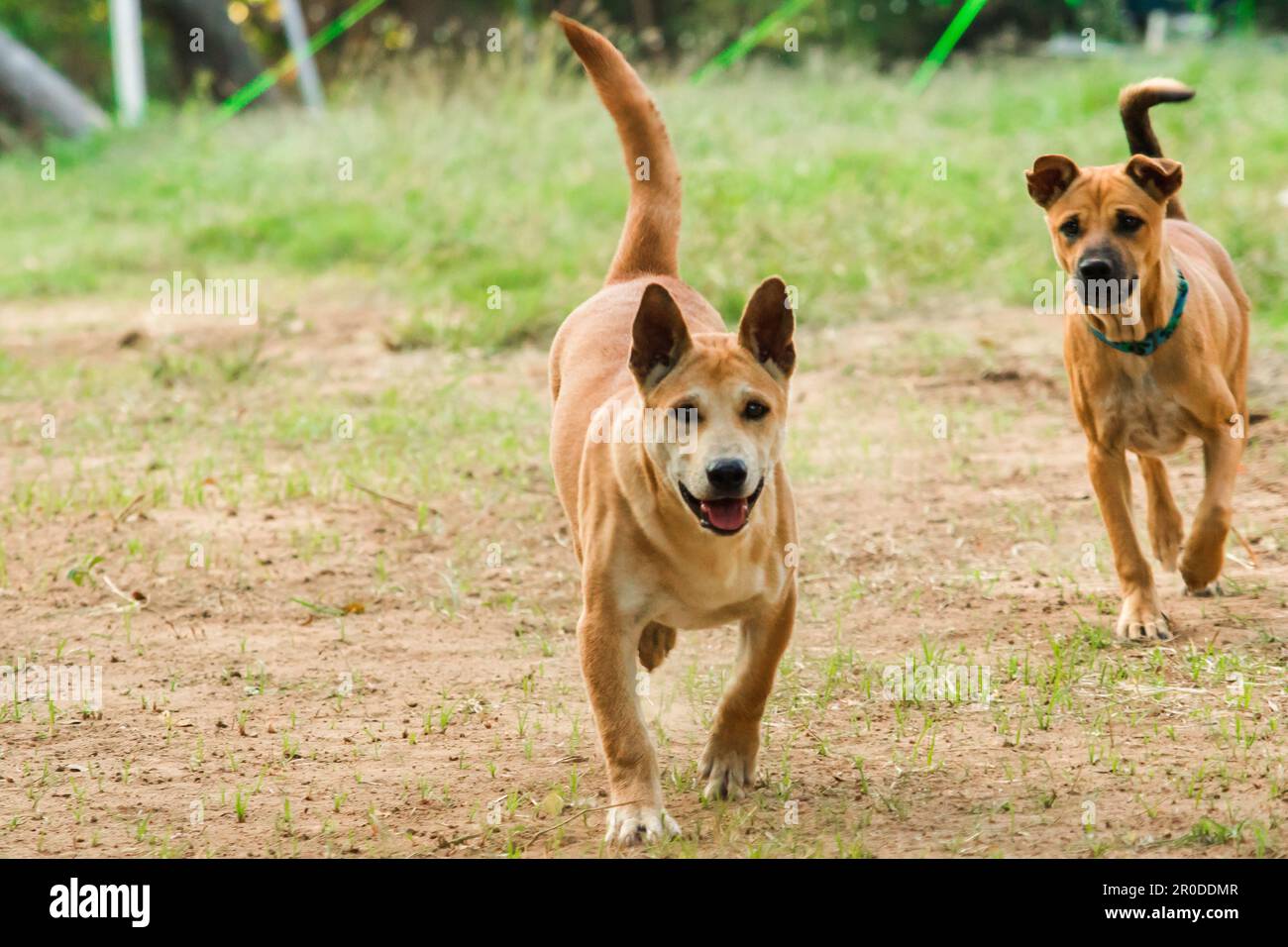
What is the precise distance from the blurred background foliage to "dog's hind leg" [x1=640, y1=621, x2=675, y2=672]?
11472 mm

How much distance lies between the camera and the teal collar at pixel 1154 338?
5.53 meters

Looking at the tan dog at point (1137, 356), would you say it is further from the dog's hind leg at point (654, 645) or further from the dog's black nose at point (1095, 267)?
the dog's hind leg at point (654, 645)

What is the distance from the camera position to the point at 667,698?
5156 millimetres

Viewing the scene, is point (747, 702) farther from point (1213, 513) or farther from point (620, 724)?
point (1213, 513)

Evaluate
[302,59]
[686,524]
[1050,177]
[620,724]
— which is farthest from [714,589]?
[302,59]

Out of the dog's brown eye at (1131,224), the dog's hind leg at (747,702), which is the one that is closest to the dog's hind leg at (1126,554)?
the dog's brown eye at (1131,224)

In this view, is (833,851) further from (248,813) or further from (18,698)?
(18,698)

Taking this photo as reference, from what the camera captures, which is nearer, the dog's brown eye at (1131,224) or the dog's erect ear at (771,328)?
the dog's erect ear at (771,328)

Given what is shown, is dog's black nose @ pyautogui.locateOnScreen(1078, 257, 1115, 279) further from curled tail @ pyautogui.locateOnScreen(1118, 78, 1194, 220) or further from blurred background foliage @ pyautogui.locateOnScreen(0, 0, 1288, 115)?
blurred background foliage @ pyautogui.locateOnScreen(0, 0, 1288, 115)

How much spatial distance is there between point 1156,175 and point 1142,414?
30.8 inches

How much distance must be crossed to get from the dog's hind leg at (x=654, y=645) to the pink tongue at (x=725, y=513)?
3.69ft

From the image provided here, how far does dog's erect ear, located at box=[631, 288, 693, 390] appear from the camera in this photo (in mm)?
4133

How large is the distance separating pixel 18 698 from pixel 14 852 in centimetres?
128

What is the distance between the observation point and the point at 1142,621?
18.0 ft
